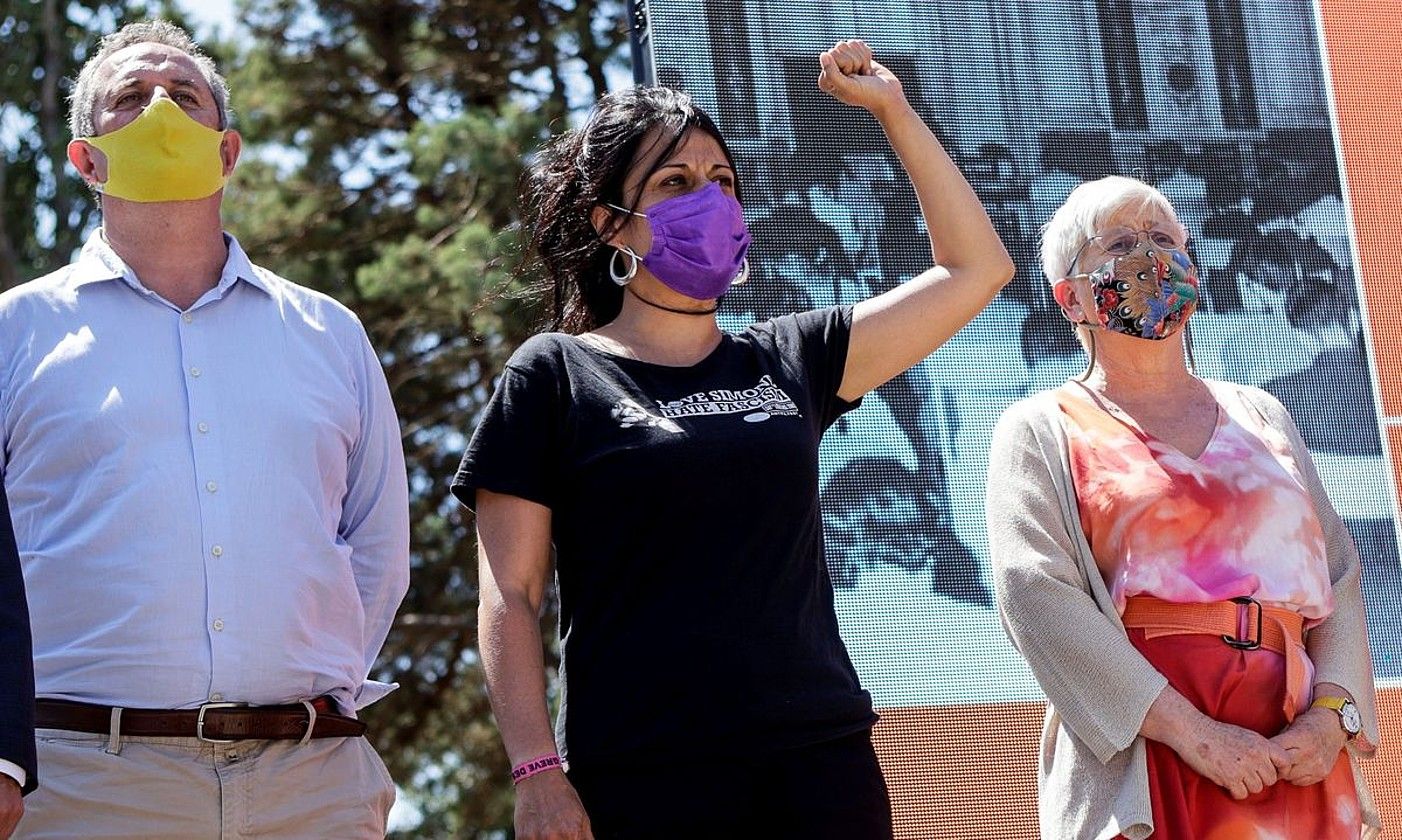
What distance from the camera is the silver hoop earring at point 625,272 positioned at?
283cm

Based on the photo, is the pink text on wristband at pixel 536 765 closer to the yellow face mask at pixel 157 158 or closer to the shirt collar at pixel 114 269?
the shirt collar at pixel 114 269

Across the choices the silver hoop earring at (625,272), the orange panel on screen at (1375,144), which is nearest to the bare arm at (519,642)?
the silver hoop earring at (625,272)

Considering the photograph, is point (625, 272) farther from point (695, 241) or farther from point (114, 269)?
point (114, 269)

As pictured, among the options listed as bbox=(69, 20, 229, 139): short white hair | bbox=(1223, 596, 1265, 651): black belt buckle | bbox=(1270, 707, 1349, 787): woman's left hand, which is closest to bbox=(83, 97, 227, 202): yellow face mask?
bbox=(69, 20, 229, 139): short white hair

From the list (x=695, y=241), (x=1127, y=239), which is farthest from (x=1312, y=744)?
(x=695, y=241)

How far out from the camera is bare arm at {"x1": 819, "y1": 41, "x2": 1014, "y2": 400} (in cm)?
285

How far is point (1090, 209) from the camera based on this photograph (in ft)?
A: 10.8

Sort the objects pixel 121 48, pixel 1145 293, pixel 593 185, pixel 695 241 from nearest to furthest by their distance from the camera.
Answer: pixel 695 241, pixel 593 185, pixel 121 48, pixel 1145 293

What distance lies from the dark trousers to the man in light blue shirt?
1.53 ft

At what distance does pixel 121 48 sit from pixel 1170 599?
203cm

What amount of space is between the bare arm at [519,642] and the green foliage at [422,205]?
6.88 metres

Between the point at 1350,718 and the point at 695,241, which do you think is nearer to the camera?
the point at 695,241

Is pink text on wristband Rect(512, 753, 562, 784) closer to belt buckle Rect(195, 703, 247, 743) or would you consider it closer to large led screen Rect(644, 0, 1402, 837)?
belt buckle Rect(195, 703, 247, 743)

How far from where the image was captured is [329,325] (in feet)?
9.86
